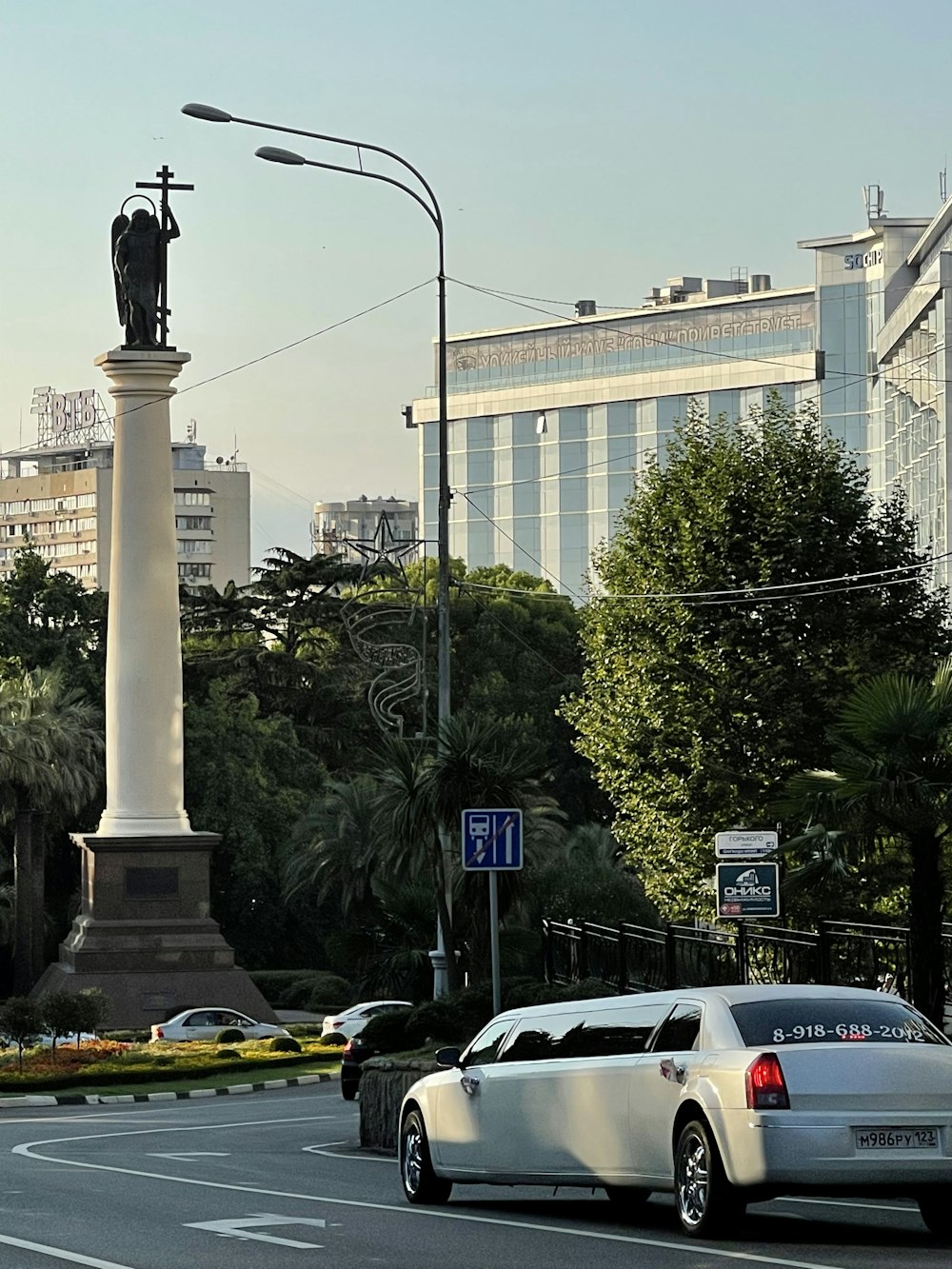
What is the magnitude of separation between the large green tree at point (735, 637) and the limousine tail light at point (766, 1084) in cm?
2707

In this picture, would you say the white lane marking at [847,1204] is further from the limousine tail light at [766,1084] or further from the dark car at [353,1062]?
the dark car at [353,1062]

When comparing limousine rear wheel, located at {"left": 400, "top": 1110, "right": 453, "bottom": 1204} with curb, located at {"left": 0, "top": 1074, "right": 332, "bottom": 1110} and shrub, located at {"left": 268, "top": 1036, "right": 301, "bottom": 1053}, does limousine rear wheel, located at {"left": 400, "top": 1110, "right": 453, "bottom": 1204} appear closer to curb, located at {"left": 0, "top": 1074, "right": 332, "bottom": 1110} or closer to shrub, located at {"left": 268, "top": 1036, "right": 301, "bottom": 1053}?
curb, located at {"left": 0, "top": 1074, "right": 332, "bottom": 1110}

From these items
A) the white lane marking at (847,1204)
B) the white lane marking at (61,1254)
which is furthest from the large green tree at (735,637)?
the white lane marking at (61,1254)

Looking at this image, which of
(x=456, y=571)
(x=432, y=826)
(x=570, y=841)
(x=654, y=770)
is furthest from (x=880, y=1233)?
(x=456, y=571)

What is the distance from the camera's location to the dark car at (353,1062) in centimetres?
2909

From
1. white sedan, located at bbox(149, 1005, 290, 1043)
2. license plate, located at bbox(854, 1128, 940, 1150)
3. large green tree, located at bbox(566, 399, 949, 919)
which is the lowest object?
white sedan, located at bbox(149, 1005, 290, 1043)

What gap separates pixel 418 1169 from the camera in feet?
55.0

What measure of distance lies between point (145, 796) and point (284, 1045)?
288 inches

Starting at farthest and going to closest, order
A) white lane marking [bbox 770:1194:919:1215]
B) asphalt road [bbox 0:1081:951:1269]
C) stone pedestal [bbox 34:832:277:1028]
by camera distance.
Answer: stone pedestal [bbox 34:832:277:1028]
white lane marking [bbox 770:1194:919:1215]
asphalt road [bbox 0:1081:951:1269]

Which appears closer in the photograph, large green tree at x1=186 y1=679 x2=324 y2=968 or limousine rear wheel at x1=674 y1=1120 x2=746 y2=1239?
limousine rear wheel at x1=674 y1=1120 x2=746 y2=1239

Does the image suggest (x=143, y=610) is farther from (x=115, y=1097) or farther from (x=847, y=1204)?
(x=847, y=1204)

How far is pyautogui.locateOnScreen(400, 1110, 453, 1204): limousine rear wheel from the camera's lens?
54.5ft

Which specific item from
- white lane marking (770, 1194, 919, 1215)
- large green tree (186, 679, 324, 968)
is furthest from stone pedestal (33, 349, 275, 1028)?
white lane marking (770, 1194, 919, 1215)

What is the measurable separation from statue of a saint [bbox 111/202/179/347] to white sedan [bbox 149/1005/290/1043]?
14148 mm
